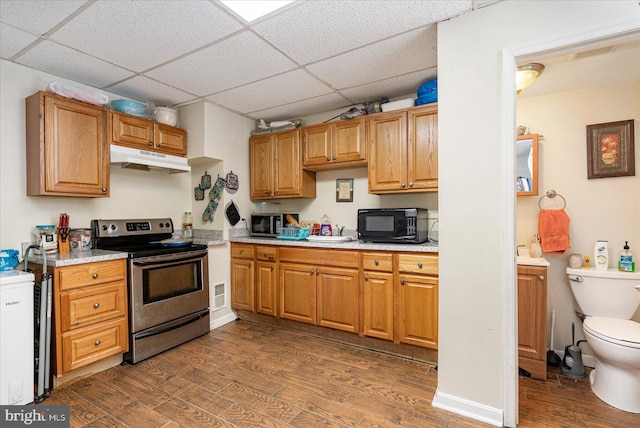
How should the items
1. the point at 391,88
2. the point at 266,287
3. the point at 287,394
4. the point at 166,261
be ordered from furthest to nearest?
1. the point at 266,287
2. the point at 391,88
3. the point at 166,261
4. the point at 287,394

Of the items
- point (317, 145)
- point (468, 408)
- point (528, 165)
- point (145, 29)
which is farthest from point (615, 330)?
point (145, 29)

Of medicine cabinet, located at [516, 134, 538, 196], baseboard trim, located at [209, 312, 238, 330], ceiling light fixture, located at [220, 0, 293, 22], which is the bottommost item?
Result: baseboard trim, located at [209, 312, 238, 330]

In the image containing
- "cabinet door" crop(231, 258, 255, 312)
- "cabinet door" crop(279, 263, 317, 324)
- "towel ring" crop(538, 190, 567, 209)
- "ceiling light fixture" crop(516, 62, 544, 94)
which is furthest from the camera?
"cabinet door" crop(231, 258, 255, 312)

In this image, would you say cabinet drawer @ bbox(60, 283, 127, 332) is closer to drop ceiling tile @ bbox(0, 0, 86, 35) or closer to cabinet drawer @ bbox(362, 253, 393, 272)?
drop ceiling tile @ bbox(0, 0, 86, 35)

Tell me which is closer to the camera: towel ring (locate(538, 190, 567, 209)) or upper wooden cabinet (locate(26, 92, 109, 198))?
upper wooden cabinet (locate(26, 92, 109, 198))

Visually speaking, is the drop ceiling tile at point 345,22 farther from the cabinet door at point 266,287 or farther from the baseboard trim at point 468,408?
the baseboard trim at point 468,408

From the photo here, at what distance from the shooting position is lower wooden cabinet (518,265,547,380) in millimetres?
2191

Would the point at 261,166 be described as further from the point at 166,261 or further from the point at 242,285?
the point at 166,261

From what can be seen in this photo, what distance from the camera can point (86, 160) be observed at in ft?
8.26

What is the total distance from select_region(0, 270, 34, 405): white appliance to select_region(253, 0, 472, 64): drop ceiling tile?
2.21m

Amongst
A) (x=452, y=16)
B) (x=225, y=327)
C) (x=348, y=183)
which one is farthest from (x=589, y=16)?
(x=225, y=327)

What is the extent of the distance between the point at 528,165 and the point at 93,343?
3742 millimetres

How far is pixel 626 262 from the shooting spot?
2244 mm

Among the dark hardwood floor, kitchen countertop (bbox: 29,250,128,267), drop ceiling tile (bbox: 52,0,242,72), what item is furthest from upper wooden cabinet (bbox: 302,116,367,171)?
kitchen countertop (bbox: 29,250,128,267)
